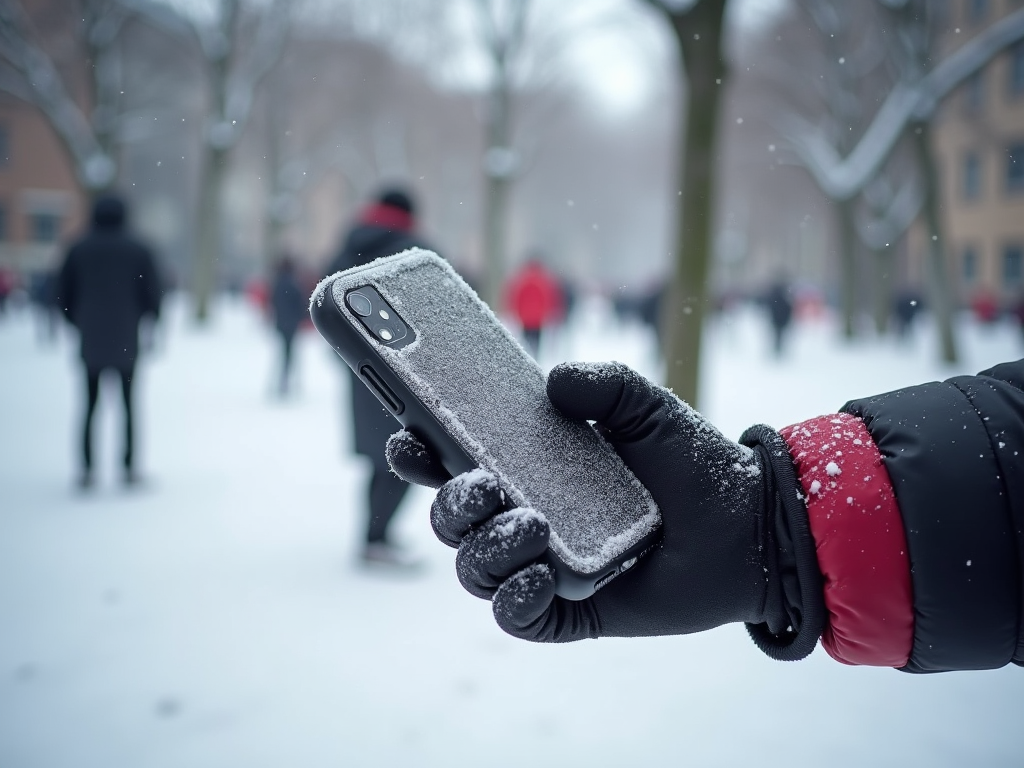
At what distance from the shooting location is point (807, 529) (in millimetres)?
1305

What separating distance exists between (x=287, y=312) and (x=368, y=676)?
305 inches

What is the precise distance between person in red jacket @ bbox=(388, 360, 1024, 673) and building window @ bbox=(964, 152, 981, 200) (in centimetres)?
231

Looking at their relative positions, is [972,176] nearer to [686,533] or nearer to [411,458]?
[686,533]

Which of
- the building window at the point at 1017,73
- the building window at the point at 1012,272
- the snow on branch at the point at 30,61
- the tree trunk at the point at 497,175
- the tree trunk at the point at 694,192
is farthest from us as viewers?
the tree trunk at the point at 497,175

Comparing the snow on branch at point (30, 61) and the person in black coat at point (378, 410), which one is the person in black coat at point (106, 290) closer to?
the snow on branch at point (30, 61)

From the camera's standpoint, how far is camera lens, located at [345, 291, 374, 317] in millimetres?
1317

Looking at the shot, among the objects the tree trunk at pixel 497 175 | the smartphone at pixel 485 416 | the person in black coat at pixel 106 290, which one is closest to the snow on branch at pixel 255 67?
the tree trunk at pixel 497 175

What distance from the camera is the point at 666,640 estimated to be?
3.05m

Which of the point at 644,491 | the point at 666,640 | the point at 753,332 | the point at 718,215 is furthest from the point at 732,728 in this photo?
the point at 753,332

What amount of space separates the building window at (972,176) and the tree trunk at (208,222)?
16.9 metres

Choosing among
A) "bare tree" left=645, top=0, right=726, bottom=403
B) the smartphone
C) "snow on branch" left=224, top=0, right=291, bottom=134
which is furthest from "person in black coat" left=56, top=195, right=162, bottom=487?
"snow on branch" left=224, top=0, right=291, bottom=134

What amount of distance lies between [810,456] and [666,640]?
76.4 inches

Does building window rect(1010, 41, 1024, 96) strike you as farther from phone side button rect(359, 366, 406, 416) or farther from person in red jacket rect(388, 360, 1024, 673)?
phone side button rect(359, 366, 406, 416)

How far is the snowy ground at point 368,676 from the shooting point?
2318 millimetres
